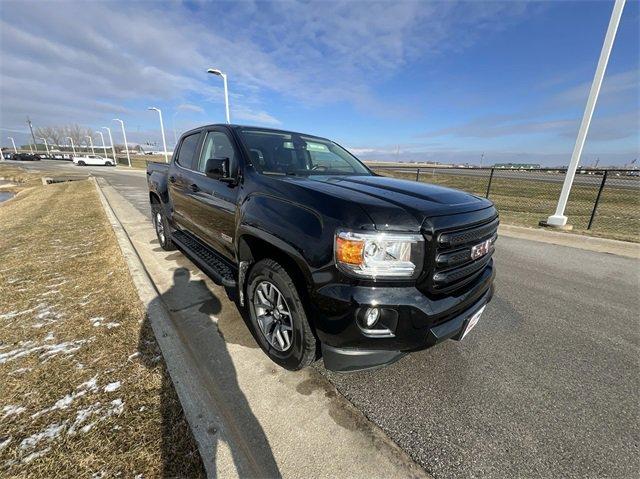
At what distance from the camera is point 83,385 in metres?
2.06

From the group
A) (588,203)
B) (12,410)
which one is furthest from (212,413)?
(588,203)

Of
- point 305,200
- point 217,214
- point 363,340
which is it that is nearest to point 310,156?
point 217,214

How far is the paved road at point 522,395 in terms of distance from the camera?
1724 mm

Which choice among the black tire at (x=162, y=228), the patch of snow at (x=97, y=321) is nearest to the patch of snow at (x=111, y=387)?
the patch of snow at (x=97, y=321)

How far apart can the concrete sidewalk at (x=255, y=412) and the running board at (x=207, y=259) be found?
0.45 m

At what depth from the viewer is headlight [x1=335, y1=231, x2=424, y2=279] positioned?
1.75 meters

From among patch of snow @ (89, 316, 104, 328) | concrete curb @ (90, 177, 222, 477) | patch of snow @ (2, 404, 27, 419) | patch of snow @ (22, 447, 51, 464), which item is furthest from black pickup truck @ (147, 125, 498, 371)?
patch of snow @ (2, 404, 27, 419)

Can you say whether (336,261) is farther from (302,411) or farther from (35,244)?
(35,244)

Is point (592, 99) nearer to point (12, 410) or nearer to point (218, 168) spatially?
point (218, 168)

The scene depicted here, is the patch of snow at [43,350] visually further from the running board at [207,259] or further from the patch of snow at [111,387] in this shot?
the running board at [207,259]

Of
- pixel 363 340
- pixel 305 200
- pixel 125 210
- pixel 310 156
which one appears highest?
pixel 310 156

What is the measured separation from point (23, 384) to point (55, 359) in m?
0.27

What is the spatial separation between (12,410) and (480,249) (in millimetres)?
3215

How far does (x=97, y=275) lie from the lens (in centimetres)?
388
